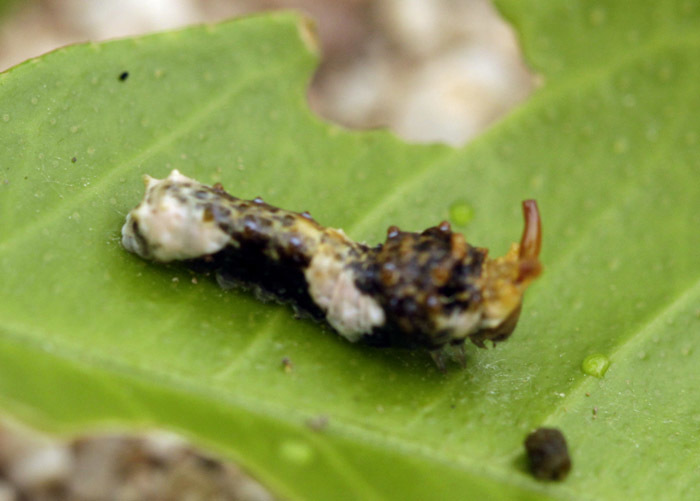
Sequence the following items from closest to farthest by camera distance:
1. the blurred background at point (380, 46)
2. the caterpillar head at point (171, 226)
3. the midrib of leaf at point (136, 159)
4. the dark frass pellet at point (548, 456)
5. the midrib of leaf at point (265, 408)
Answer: the midrib of leaf at point (265, 408)
the dark frass pellet at point (548, 456)
the midrib of leaf at point (136, 159)
the caterpillar head at point (171, 226)
the blurred background at point (380, 46)

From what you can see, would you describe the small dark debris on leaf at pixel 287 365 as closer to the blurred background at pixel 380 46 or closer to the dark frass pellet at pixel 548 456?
the dark frass pellet at pixel 548 456

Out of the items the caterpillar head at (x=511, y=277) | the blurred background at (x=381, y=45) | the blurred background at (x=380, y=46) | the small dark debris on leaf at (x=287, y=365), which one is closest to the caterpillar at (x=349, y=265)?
the caterpillar head at (x=511, y=277)

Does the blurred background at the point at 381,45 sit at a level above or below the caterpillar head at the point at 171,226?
below

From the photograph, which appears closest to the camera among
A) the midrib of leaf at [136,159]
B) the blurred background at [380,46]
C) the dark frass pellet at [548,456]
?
the dark frass pellet at [548,456]

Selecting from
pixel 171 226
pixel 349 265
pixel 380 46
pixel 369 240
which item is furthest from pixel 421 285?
pixel 380 46

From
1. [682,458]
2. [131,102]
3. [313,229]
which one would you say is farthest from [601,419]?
[131,102]

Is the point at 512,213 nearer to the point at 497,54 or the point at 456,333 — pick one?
the point at 456,333
